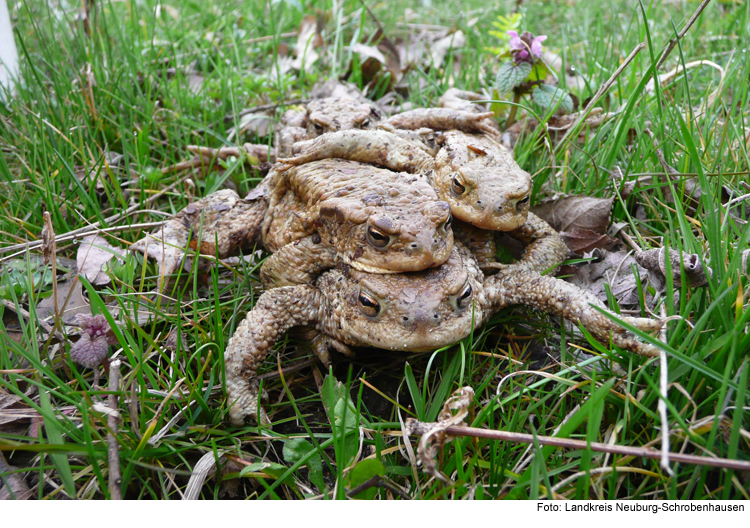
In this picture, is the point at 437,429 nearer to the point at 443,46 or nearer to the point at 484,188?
the point at 484,188

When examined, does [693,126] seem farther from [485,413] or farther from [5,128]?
[5,128]

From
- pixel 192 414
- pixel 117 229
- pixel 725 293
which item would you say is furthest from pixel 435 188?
pixel 117 229

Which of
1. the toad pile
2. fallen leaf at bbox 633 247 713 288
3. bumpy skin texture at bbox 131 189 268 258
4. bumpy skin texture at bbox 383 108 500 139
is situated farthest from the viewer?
bumpy skin texture at bbox 383 108 500 139

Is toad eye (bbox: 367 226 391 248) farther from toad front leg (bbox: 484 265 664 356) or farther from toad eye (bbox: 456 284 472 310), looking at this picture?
toad front leg (bbox: 484 265 664 356)

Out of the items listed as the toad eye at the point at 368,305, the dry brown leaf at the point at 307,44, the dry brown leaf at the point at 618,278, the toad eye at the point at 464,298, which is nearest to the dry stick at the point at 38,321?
the toad eye at the point at 368,305

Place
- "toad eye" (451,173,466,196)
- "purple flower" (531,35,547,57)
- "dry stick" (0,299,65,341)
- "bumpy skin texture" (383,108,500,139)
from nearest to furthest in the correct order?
"dry stick" (0,299,65,341), "toad eye" (451,173,466,196), "bumpy skin texture" (383,108,500,139), "purple flower" (531,35,547,57)

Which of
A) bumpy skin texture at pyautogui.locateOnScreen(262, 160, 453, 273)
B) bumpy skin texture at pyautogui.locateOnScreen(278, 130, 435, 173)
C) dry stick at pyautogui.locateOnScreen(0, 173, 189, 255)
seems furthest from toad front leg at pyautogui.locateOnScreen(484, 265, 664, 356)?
dry stick at pyautogui.locateOnScreen(0, 173, 189, 255)
